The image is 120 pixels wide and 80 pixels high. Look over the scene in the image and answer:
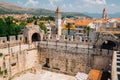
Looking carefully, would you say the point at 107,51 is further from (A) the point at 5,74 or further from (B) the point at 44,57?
(A) the point at 5,74

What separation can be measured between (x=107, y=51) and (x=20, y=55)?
11.1m

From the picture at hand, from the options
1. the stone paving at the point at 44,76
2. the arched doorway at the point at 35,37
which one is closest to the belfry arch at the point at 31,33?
the arched doorway at the point at 35,37

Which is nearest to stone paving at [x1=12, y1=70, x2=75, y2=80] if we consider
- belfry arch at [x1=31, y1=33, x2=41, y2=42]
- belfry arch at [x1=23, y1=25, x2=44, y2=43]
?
belfry arch at [x1=23, y1=25, x2=44, y2=43]

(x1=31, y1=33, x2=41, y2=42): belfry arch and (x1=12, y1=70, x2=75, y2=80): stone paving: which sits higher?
(x1=31, y1=33, x2=41, y2=42): belfry arch

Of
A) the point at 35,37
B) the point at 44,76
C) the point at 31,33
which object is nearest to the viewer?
the point at 44,76

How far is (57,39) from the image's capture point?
27609 mm

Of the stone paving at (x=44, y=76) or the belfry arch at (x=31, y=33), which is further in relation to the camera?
the belfry arch at (x=31, y=33)

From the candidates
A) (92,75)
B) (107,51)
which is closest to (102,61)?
(107,51)

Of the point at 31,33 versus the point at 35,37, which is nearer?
the point at 31,33

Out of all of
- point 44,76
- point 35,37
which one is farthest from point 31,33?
point 44,76

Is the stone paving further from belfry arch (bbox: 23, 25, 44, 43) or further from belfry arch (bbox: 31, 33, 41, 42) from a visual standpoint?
belfry arch (bbox: 31, 33, 41, 42)

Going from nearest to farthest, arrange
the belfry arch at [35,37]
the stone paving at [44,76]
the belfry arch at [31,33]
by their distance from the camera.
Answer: the stone paving at [44,76], the belfry arch at [31,33], the belfry arch at [35,37]

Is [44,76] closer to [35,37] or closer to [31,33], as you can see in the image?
[31,33]

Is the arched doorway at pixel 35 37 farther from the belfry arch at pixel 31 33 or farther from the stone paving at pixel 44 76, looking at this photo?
the stone paving at pixel 44 76
